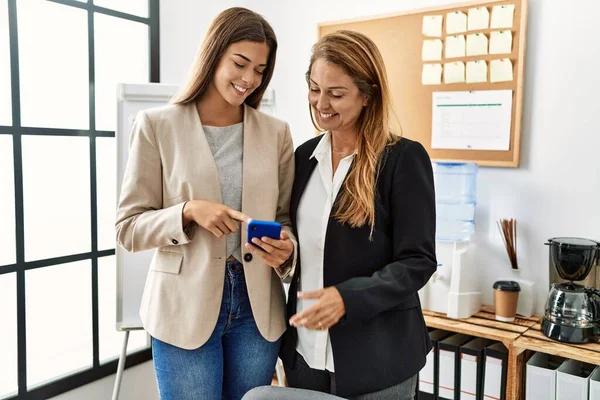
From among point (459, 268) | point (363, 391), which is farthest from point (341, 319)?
point (459, 268)

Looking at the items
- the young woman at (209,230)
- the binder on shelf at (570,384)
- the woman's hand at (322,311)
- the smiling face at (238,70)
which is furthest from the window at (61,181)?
the binder on shelf at (570,384)

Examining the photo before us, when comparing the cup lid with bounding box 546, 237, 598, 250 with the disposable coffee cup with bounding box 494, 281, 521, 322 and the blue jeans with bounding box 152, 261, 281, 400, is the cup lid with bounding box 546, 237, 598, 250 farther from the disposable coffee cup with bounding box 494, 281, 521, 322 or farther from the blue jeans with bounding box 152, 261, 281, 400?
the blue jeans with bounding box 152, 261, 281, 400

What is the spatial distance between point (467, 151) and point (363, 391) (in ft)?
5.09

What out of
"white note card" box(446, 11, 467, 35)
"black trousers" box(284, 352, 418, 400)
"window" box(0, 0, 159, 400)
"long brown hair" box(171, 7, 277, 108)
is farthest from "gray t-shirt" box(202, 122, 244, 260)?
"white note card" box(446, 11, 467, 35)

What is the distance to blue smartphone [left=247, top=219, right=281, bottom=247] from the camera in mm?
1292

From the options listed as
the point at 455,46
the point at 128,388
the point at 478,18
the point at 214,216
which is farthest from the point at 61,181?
the point at 478,18

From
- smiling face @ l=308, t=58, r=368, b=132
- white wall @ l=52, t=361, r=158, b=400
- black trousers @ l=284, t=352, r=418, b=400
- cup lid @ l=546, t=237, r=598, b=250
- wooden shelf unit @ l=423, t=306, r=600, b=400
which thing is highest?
smiling face @ l=308, t=58, r=368, b=132

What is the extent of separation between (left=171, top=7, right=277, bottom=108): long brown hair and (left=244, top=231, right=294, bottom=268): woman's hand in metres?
0.45

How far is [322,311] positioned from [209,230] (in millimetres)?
337

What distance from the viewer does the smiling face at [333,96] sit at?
4.60 feet

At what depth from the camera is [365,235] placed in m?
1.38

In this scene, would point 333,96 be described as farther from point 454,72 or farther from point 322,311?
point 454,72

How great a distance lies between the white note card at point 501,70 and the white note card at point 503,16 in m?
0.15

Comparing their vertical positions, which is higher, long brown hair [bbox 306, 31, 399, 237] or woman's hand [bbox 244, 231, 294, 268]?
long brown hair [bbox 306, 31, 399, 237]
